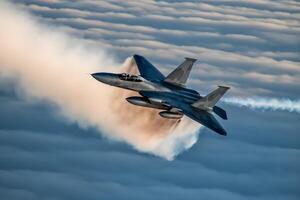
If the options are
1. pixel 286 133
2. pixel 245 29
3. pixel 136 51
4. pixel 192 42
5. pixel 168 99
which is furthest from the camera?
pixel 245 29

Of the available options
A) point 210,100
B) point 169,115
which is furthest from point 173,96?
point 210,100

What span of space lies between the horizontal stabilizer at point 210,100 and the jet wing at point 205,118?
77cm

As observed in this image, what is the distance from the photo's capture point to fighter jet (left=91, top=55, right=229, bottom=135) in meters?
103

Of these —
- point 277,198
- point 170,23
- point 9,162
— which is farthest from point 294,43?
point 9,162

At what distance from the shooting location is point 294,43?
186625 millimetres

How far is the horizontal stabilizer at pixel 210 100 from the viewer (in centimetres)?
10294

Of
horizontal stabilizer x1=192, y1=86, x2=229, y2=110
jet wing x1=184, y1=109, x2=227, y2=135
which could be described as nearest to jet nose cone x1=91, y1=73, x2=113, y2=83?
jet wing x1=184, y1=109, x2=227, y2=135

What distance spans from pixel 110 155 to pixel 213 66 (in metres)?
37.4

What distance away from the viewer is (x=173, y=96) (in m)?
106

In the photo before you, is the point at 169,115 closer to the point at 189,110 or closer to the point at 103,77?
the point at 189,110

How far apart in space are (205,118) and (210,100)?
245 centimetres

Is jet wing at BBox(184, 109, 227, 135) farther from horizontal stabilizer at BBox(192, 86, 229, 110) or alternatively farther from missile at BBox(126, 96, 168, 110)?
missile at BBox(126, 96, 168, 110)

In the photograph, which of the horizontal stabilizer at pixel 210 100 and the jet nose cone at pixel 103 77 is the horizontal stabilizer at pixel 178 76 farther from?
the jet nose cone at pixel 103 77

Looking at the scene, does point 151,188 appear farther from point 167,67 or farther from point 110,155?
point 167,67
